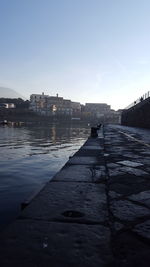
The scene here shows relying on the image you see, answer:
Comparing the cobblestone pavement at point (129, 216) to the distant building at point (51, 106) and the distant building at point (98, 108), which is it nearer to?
the distant building at point (51, 106)

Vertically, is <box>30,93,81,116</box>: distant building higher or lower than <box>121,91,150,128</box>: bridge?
higher

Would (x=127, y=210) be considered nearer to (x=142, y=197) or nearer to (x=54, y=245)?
(x=142, y=197)

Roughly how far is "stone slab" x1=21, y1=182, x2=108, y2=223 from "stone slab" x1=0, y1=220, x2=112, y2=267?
0.18 m

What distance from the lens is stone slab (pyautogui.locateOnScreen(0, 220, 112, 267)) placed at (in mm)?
1557

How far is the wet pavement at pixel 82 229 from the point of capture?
1.61 m

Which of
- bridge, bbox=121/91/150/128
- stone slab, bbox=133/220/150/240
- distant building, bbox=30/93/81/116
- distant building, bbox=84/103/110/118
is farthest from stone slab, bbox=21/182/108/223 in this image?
distant building, bbox=84/103/110/118

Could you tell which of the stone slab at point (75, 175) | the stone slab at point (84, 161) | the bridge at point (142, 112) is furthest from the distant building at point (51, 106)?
the stone slab at point (75, 175)

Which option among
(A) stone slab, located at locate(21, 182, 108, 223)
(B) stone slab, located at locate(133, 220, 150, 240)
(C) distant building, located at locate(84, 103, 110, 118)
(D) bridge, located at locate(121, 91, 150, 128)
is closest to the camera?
(B) stone slab, located at locate(133, 220, 150, 240)

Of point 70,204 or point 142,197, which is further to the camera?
point 142,197

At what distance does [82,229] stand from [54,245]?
14.2 inches

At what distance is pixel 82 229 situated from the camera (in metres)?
2.05

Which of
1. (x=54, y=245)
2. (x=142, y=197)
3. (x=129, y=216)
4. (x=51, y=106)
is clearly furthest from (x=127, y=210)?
(x=51, y=106)

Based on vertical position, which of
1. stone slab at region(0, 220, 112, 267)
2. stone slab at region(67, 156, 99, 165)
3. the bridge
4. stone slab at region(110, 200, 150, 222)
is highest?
the bridge

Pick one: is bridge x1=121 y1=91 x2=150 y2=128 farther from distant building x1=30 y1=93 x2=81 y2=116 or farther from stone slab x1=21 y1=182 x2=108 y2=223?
distant building x1=30 y1=93 x2=81 y2=116
